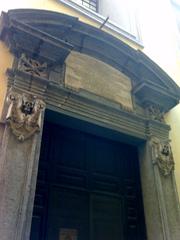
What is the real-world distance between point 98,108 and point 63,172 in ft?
3.53

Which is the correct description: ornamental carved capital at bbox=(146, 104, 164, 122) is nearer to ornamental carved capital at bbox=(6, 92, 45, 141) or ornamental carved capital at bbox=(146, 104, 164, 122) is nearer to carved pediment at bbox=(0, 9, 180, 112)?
carved pediment at bbox=(0, 9, 180, 112)

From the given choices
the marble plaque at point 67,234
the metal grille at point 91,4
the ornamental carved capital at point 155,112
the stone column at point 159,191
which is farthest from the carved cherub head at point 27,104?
the metal grille at point 91,4

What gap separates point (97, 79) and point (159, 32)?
296 cm

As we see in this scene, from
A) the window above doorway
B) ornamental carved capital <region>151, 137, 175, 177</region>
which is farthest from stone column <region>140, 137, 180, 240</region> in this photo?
the window above doorway

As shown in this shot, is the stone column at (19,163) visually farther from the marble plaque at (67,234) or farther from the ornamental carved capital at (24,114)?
the marble plaque at (67,234)

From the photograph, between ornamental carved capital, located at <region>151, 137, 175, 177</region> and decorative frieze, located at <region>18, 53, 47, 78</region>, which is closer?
decorative frieze, located at <region>18, 53, 47, 78</region>

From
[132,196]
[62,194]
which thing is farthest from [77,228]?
[132,196]

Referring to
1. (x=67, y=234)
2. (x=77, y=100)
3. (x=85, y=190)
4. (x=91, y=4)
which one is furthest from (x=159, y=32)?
(x=67, y=234)

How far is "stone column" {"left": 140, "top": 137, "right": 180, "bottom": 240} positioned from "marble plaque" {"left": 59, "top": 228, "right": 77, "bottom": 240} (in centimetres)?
102

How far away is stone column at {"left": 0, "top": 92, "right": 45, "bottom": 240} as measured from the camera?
2.83m

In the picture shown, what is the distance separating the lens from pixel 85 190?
14.3 feet

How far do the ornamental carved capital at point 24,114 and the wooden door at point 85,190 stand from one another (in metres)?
0.85

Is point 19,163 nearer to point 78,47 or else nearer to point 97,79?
point 97,79

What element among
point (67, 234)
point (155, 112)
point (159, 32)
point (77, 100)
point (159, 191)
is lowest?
point (67, 234)
